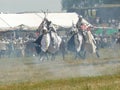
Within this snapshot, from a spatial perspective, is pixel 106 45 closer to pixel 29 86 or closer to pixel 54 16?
pixel 54 16

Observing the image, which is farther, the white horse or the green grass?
the white horse

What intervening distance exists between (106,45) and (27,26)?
21.5ft

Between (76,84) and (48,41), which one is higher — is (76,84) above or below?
below

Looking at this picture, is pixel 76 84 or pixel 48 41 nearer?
pixel 76 84

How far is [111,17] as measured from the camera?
4991cm

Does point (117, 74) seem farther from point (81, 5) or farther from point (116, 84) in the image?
point (81, 5)

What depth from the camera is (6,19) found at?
39875 mm

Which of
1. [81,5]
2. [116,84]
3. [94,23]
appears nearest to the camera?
[116,84]

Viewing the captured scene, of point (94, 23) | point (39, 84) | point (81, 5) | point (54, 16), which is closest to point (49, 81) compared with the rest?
point (39, 84)

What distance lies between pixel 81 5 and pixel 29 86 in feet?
141

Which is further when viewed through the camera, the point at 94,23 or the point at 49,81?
the point at 94,23

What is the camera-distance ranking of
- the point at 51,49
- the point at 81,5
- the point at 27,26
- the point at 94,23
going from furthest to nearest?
the point at 81,5, the point at 94,23, the point at 27,26, the point at 51,49

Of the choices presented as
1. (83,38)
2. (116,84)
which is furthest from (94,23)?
(116,84)

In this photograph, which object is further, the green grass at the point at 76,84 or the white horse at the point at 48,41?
the white horse at the point at 48,41
